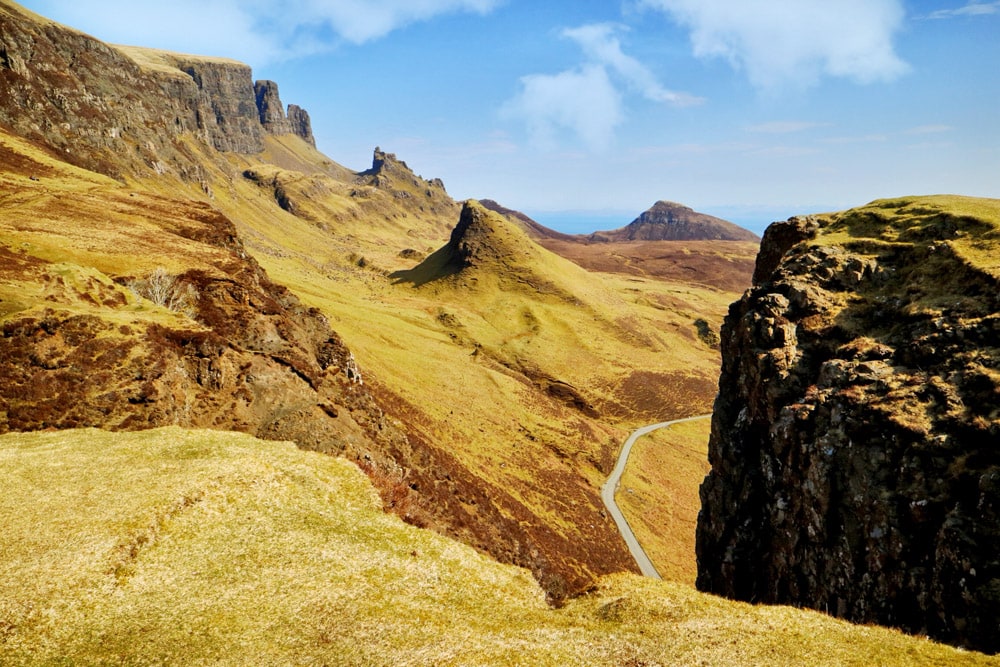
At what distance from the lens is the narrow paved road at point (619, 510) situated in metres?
82.0

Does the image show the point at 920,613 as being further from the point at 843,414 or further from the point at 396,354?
the point at 396,354

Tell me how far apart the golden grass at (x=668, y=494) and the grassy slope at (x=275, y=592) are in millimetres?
63047

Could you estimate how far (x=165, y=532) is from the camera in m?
26.4

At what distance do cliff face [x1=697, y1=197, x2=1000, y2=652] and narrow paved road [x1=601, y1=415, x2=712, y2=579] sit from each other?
88.8ft

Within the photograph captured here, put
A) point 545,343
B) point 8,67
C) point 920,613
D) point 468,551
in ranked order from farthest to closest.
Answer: point 545,343 → point 8,67 → point 468,551 → point 920,613

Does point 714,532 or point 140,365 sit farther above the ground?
point 140,365

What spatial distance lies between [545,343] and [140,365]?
153013mm

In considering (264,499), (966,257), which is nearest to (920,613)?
(966,257)

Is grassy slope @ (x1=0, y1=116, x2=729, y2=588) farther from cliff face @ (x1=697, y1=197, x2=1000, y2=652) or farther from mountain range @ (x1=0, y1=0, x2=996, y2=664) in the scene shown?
cliff face @ (x1=697, y1=197, x2=1000, y2=652)

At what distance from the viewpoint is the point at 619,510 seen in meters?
98.6

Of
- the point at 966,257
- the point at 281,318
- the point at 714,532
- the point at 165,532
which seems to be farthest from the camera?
the point at 281,318

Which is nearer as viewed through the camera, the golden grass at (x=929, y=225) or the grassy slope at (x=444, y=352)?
the golden grass at (x=929, y=225)

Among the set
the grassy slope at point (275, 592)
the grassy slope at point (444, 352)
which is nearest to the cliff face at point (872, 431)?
the grassy slope at point (275, 592)

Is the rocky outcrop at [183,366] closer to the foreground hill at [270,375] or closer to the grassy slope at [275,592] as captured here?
the foreground hill at [270,375]
